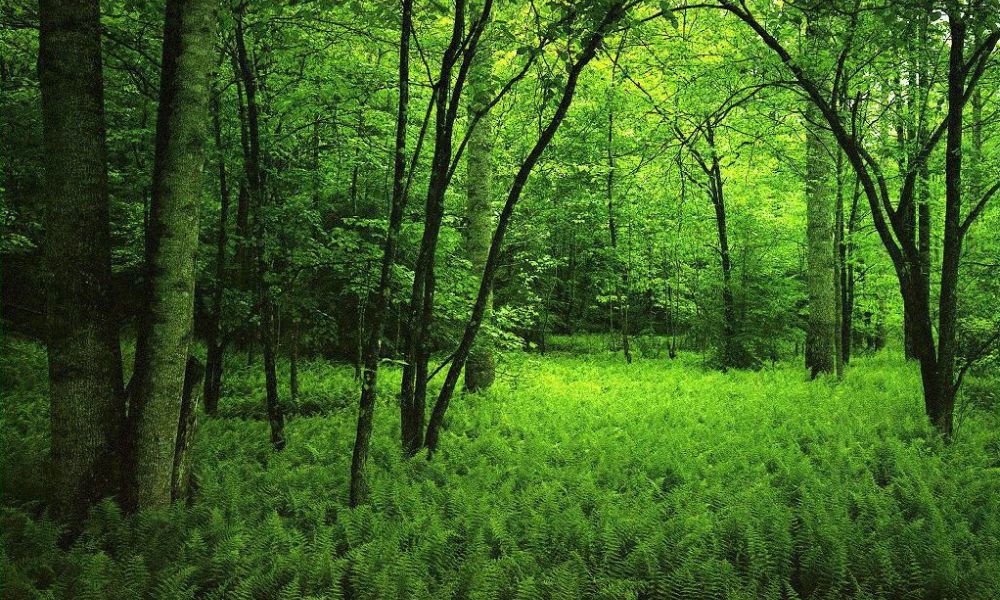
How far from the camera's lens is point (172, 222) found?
3852 mm

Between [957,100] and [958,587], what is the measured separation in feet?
18.6

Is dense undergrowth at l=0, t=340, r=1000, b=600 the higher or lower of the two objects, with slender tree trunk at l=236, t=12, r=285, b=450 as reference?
lower

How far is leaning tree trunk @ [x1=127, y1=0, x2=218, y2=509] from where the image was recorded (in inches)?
151

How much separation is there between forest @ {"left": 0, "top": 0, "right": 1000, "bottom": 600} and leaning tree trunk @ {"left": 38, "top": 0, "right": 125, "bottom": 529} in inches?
0.7

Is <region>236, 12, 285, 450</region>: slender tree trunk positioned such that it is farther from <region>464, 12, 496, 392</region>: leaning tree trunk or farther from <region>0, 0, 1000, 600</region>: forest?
<region>464, 12, 496, 392</region>: leaning tree trunk

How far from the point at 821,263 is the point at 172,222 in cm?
1301

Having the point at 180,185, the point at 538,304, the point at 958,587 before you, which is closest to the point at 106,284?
the point at 180,185

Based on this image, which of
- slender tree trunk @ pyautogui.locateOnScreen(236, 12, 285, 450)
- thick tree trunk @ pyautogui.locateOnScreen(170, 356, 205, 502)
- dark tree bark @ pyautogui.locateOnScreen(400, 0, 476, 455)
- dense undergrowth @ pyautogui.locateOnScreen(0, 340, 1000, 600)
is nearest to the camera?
dense undergrowth @ pyautogui.locateOnScreen(0, 340, 1000, 600)

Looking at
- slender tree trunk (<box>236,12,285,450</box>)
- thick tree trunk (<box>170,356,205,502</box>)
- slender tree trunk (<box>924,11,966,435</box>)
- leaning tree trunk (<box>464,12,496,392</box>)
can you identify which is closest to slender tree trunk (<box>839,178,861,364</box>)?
slender tree trunk (<box>924,11,966,435</box>)

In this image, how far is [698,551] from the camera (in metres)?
3.90

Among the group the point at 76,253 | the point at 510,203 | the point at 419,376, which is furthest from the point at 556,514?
the point at 76,253

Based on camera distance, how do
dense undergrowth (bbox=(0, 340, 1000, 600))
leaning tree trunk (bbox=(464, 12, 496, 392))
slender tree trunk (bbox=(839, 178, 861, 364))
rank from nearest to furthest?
dense undergrowth (bbox=(0, 340, 1000, 600)) → leaning tree trunk (bbox=(464, 12, 496, 392)) → slender tree trunk (bbox=(839, 178, 861, 364))

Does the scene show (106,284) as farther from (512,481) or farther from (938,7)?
(938,7)

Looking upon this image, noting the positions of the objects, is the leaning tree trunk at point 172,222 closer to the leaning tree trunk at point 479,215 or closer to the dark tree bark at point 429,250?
the dark tree bark at point 429,250
